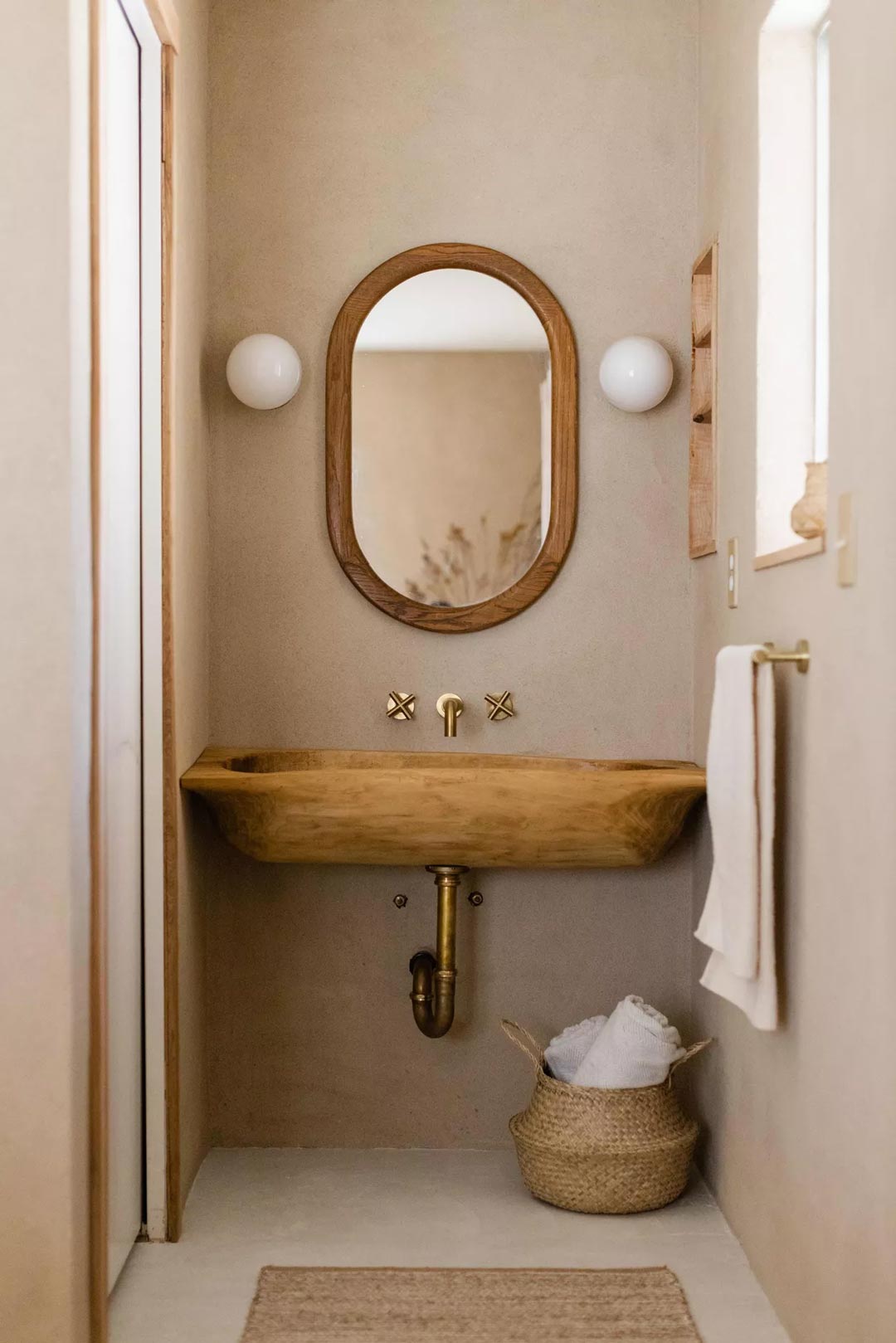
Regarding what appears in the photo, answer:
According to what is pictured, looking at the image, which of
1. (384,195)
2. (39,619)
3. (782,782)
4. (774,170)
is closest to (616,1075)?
(782,782)

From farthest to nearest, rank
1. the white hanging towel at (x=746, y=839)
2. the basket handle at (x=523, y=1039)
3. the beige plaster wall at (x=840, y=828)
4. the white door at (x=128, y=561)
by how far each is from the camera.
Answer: the basket handle at (x=523, y=1039)
the white door at (x=128, y=561)
the white hanging towel at (x=746, y=839)
the beige plaster wall at (x=840, y=828)

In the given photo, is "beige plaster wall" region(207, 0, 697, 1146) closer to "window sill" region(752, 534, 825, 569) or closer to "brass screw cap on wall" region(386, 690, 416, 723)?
"brass screw cap on wall" region(386, 690, 416, 723)

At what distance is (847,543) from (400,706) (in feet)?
4.28

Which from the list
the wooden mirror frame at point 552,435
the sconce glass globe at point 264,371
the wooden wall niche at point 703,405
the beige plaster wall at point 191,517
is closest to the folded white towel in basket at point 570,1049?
the beige plaster wall at point 191,517

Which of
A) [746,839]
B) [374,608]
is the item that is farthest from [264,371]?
[746,839]

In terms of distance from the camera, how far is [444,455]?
2.83 meters

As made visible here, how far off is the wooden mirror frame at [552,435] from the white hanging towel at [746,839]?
830 mm

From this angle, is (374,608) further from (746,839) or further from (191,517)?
(746,839)

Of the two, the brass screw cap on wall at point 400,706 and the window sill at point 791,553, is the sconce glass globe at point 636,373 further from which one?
the brass screw cap on wall at point 400,706

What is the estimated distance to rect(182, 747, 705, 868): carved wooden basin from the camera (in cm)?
243

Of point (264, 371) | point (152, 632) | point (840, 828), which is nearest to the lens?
point (840, 828)

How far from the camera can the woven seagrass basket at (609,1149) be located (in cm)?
243

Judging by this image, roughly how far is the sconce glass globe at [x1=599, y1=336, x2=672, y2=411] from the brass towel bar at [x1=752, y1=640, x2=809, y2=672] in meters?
0.94

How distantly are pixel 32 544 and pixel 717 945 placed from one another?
117cm
